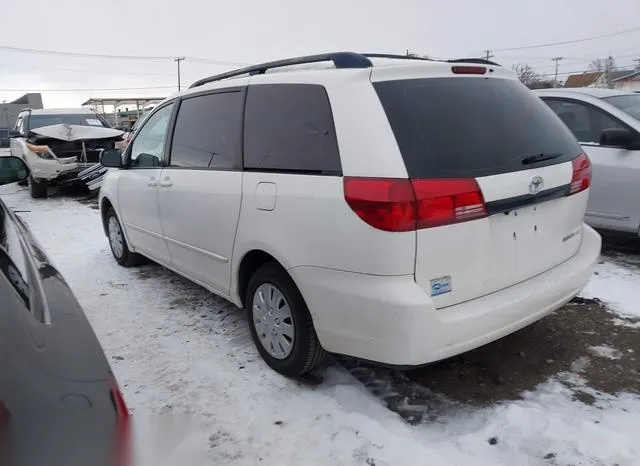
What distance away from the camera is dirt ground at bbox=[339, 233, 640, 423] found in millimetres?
2936

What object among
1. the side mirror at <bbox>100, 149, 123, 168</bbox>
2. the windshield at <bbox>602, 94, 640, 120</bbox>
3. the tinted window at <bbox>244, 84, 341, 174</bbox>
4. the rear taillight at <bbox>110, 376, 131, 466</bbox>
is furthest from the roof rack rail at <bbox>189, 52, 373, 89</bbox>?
the windshield at <bbox>602, 94, 640, 120</bbox>

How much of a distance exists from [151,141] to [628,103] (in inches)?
196

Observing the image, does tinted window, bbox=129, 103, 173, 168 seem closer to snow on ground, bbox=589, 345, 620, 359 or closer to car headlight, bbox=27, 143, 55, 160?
snow on ground, bbox=589, 345, 620, 359

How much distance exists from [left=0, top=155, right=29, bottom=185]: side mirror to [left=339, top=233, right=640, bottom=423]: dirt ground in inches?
93.1

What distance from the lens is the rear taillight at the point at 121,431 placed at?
1.36 m

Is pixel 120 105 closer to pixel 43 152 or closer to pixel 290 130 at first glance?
pixel 43 152

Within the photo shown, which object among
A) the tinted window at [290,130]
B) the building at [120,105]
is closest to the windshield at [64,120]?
the tinted window at [290,130]

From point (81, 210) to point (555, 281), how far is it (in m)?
8.61

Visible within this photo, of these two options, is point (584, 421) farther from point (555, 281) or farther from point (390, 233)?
point (390, 233)

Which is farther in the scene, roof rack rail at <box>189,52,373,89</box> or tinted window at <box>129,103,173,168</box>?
tinted window at <box>129,103,173,168</box>

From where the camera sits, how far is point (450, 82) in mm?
2809

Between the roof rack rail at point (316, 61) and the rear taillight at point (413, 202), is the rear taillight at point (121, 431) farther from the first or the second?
the roof rack rail at point (316, 61)

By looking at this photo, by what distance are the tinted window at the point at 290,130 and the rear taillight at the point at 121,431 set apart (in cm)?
150

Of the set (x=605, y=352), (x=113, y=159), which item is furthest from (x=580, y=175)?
(x=113, y=159)
